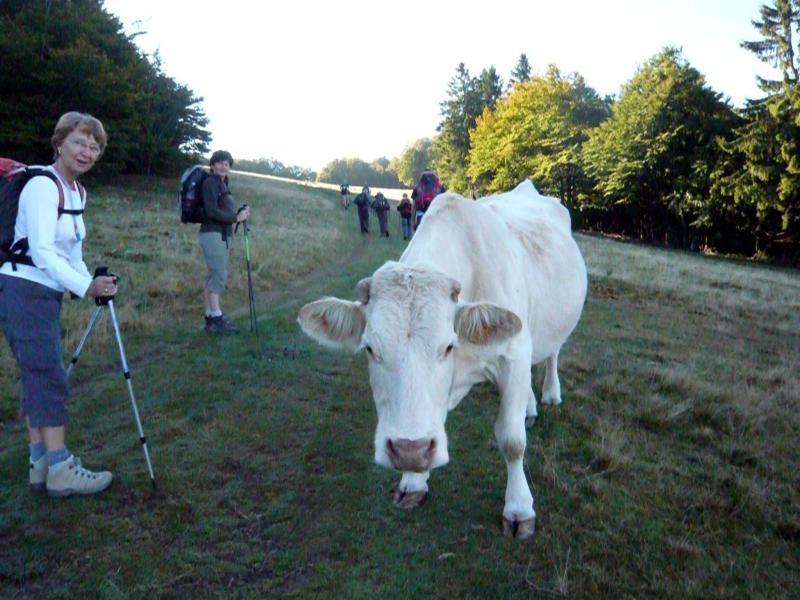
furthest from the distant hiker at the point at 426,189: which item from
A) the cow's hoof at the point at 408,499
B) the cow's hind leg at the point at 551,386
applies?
the cow's hoof at the point at 408,499

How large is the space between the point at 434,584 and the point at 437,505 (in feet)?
2.75

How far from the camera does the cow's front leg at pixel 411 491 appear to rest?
382 centimetres

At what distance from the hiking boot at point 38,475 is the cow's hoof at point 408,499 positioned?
8.10 ft

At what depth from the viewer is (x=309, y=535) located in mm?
3445

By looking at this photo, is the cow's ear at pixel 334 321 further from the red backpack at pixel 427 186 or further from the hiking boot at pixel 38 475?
the red backpack at pixel 427 186

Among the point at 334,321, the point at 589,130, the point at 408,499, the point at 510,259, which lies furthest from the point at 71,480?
the point at 589,130

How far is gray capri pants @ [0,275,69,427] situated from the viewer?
136 inches

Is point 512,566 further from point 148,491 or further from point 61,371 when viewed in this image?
point 61,371

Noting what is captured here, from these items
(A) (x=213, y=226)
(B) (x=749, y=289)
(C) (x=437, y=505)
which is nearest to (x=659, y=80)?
(B) (x=749, y=289)

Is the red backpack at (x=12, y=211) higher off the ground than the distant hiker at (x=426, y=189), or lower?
lower

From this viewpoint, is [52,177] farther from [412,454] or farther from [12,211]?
[412,454]

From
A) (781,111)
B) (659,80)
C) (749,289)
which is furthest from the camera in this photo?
(659,80)

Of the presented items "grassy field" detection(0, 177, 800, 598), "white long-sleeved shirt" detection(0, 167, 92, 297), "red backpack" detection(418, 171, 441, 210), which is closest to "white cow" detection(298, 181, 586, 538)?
"grassy field" detection(0, 177, 800, 598)

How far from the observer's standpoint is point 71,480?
147 inches
